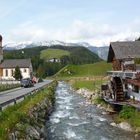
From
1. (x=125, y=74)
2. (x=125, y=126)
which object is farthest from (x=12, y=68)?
(x=125, y=126)

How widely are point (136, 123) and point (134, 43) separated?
2749 cm

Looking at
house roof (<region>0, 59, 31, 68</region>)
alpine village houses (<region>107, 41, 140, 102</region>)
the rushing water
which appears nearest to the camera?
the rushing water

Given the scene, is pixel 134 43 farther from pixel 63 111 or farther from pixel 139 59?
pixel 63 111

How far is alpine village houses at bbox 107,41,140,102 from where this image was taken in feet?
147

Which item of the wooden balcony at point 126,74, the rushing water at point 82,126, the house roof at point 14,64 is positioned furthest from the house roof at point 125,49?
the house roof at point 14,64

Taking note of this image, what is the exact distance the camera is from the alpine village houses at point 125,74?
44.8m

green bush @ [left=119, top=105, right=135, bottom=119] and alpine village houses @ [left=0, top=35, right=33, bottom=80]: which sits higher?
alpine village houses @ [left=0, top=35, right=33, bottom=80]

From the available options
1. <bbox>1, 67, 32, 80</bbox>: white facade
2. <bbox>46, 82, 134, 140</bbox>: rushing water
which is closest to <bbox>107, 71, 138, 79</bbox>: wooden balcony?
<bbox>46, 82, 134, 140</bbox>: rushing water

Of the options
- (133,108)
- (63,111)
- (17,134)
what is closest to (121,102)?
(133,108)

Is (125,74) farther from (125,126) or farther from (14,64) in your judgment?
(14,64)

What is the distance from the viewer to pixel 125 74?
46.9 m

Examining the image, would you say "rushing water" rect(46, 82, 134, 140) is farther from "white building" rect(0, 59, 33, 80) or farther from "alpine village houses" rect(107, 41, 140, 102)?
"white building" rect(0, 59, 33, 80)

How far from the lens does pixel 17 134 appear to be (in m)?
24.1

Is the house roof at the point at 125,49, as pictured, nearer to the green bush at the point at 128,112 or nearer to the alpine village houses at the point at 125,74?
the alpine village houses at the point at 125,74
